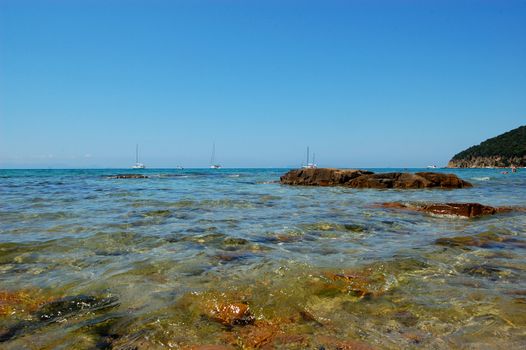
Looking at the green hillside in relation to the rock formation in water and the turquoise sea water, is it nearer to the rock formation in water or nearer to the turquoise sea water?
the rock formation in water

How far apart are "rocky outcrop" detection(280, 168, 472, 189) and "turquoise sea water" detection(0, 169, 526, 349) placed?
1763 centimetres

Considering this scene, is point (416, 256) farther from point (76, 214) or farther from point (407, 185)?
point (407, 185)

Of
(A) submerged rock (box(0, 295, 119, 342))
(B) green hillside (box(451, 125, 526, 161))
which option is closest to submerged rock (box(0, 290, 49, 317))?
(A) submerged rock (box(0, 295, 119, 342))

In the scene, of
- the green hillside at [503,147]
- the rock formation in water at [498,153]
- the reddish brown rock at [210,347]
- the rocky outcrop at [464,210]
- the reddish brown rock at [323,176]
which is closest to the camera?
the reddish brown rock at [210,347]

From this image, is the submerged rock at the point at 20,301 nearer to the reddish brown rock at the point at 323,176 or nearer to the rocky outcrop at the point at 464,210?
the rocky outcrop at the point at 464,210

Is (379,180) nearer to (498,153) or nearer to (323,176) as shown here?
(323,176)

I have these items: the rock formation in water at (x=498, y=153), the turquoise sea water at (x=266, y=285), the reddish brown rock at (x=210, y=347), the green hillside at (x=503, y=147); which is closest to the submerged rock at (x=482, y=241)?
the turquoise sea water at (x=266, y=285)

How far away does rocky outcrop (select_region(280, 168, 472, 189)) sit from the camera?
2605 centimetres

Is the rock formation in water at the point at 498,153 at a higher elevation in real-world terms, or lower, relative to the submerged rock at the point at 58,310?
higher

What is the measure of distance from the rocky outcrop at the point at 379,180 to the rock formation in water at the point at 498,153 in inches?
3959

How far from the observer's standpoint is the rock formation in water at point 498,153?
119 metres

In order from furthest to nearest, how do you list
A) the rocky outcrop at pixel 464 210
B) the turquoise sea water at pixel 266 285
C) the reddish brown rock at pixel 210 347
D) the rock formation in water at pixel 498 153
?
1. the rock formation in water at pixel 498 153
2. the rocky outcrop at pixel 464 210
3. the turquoise sea water at pixel 266 285
4. the reddish brown rock at pixel 210 347

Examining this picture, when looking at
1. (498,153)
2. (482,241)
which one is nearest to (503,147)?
(498,153)

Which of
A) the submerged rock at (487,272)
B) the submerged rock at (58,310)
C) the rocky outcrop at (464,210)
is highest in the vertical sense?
the rocky outcrop at (464,210)
